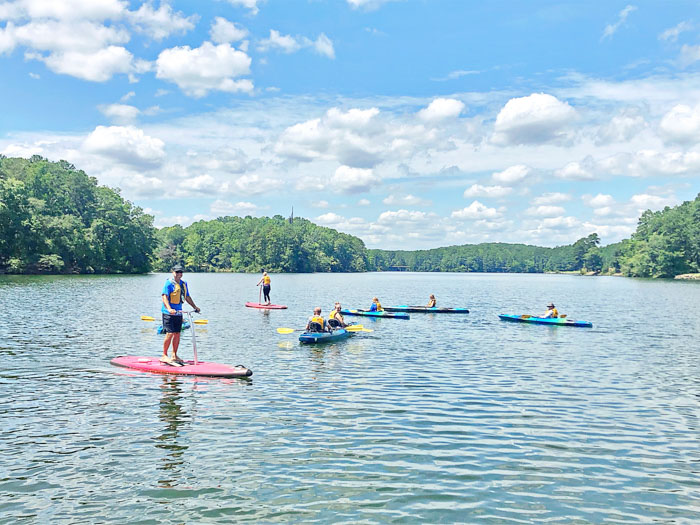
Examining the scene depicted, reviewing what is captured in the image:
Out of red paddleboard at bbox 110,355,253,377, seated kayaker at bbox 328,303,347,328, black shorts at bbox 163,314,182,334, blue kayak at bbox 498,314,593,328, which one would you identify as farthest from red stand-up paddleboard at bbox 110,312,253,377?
blue kayak at bbox 498,314,593,328

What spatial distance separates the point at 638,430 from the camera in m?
11.9

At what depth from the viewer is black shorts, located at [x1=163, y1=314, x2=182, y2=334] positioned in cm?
1608

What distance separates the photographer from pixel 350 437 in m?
10.9

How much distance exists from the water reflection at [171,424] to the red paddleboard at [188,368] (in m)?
0.39

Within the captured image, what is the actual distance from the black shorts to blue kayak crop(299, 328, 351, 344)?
7.97 meters

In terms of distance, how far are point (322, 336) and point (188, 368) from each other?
8.64 meters

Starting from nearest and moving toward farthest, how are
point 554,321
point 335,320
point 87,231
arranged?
point 335,320 → point 554,321 → point 87,231

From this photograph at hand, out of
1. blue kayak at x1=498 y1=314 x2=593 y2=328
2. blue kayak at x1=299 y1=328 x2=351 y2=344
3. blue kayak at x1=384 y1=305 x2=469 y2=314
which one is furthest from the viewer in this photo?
blue kayak at x1=384 y1=305 x2=469 y2=314

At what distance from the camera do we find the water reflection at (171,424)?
9359mm

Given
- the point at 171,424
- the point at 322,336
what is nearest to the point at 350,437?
the point at 171,424

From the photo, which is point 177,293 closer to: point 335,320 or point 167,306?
point 167,306

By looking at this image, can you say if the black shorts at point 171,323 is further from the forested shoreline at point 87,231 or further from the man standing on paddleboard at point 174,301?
the forested shoreline at point 87,231

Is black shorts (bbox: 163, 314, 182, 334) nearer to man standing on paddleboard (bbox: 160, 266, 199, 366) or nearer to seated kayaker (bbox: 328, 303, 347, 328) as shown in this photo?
man standing on paddleboard (bbox: 160, 266, 199, 366)

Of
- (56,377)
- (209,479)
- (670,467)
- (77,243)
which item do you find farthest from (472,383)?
(77,243)
